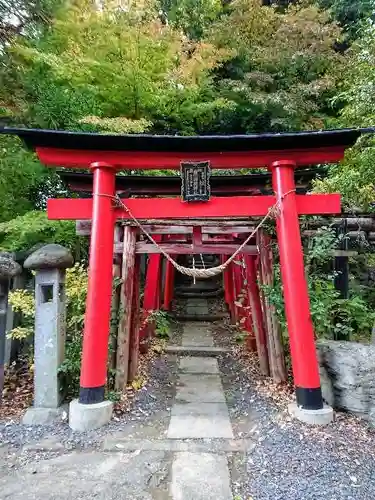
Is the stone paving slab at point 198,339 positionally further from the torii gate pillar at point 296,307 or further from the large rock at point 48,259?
the large rock at point 48,259

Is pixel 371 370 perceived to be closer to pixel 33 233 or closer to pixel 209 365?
pixel 209 365

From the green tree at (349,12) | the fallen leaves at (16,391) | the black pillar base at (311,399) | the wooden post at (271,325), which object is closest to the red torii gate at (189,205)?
the black pillar base at (311,399)

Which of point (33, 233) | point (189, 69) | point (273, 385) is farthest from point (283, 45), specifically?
point (273, 385)

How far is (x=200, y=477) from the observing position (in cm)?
285

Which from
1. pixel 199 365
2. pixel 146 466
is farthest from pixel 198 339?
pixel 146 466

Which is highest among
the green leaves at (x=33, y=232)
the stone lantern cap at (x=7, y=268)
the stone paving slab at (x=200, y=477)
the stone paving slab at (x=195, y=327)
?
the green leaves at (x=33, y=232)

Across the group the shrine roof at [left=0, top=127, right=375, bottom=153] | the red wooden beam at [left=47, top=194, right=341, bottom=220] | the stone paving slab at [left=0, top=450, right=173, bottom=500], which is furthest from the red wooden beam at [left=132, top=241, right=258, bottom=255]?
the stone paving slab at [left=0, top=450, right=173, bottom=500]

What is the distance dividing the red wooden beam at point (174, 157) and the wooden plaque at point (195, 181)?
11cm

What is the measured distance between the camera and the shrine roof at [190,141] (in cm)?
380

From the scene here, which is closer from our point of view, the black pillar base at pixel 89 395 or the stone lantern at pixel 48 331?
the black pillar base at pixel 89 395

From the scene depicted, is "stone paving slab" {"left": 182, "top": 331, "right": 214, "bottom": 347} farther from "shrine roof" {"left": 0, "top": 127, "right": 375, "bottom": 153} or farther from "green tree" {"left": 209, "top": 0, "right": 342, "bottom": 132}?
"green tree" {"left": 209, "top": 0, "right": 342, "bottom": 132}

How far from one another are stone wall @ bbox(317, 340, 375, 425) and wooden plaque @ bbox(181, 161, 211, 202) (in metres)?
2.30

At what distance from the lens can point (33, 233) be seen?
6.32m

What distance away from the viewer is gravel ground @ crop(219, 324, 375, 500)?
105 inches
